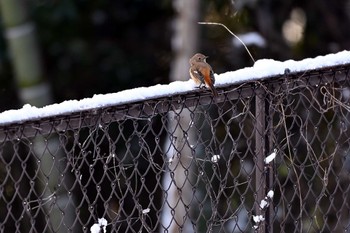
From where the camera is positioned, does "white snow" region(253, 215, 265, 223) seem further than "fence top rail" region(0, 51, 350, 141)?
Yes

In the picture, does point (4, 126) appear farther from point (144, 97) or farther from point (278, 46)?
point (278, 46)

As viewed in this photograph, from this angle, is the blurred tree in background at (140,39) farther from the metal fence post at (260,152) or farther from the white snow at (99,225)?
the white snow at (99,225)

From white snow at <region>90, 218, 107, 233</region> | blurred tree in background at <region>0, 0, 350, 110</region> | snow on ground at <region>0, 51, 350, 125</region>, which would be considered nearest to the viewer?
snow on ground at <region>0, 51, 350, 125</region>

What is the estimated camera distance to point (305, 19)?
345 inches

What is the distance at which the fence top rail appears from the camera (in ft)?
8.80

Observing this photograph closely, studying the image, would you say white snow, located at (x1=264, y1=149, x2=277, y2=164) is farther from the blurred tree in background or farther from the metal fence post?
the blurred tree in background

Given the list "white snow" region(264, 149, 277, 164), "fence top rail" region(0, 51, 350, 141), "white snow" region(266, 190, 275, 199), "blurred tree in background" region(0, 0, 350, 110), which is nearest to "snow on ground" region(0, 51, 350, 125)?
"fence top rail" region(0, 51, 350, 141)

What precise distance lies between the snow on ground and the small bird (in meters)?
0.03

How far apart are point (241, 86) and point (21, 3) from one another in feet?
13.5

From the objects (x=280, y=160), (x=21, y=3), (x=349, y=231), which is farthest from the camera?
(x=21, y=3)

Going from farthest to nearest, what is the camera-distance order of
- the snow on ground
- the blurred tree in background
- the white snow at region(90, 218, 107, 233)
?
the blurred tree in background, the white snow at region(90, 218, 107, 233), the snow on ground

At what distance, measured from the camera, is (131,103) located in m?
2.72

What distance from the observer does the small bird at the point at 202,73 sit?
9.39ft

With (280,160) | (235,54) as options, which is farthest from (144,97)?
(235,54)
